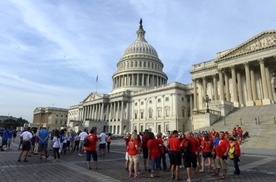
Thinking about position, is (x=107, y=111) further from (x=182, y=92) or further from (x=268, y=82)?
(x=268, y=82)

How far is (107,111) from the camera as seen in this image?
83750mm

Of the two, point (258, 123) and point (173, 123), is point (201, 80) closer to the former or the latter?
point (173, 123)

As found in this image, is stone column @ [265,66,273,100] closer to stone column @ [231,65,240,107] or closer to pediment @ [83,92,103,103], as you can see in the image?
stone column @ [231,65,240,107]

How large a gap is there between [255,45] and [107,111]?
59.4 m

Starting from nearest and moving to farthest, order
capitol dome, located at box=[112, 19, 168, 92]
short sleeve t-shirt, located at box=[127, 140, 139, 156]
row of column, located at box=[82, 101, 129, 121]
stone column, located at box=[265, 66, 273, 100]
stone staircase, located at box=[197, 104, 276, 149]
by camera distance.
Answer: short sleeve t-shirt, located at box=[127, 140, 139, 156], stone staircase, located at box=[197, 104, 276, 149], stone column, located at box=[265, 66, 273, 100], row of column, located at box=[82, 101, 129, 121], capitol dome, located at box=[112, 19, 168, 92]

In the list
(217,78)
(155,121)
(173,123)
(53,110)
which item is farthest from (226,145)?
(53,110)

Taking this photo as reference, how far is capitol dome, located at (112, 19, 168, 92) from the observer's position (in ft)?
300

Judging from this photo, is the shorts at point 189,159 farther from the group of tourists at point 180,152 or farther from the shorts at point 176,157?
the shorts at point 176,157

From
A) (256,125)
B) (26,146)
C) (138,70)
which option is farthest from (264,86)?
(138,70)

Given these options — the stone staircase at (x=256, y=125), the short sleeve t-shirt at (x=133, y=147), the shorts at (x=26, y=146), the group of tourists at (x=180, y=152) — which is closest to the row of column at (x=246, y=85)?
the stone staircase at (x=256, y=125)

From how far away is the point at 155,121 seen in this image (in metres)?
65.4

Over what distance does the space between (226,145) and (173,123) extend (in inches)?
2039

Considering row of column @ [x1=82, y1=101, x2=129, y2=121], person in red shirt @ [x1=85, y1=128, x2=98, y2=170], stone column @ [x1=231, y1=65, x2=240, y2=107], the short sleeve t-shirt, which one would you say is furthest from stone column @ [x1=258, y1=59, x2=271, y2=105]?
row of column @ [x1=82, y1=101, x2=129, y2=121]

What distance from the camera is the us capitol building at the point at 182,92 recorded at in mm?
38062
